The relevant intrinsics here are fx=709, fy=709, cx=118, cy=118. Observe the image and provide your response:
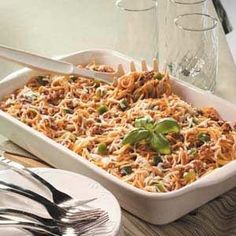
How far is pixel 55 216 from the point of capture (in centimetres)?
102

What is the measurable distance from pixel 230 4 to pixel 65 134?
2420 millimetres

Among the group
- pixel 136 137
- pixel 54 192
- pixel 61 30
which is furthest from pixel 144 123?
pixel 61 30

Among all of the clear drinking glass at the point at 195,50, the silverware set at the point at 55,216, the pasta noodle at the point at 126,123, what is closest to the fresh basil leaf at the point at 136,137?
the pasta noodle at the point at 126,123

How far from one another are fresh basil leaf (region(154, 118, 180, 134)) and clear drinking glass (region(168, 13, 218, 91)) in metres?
0.28

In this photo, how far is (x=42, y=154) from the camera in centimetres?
128

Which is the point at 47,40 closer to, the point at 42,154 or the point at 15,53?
the point at 15,53

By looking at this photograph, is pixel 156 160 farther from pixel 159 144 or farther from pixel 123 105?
pixel 123 105

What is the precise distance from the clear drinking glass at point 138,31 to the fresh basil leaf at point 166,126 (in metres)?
0.36

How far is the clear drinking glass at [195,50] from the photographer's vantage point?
150cm

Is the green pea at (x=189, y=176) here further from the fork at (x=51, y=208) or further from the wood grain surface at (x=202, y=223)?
the fork at (x=51, y=208)

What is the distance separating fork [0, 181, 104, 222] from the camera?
1021 mm

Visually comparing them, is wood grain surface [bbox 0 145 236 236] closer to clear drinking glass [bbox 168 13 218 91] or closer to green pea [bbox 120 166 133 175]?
green pea [bbox 120 166 133 175]

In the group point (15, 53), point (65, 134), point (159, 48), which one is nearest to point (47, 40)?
point (159, 48)

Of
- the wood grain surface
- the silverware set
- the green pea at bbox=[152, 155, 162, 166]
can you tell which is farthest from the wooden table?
the silverware set
